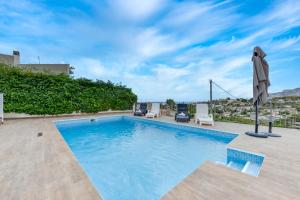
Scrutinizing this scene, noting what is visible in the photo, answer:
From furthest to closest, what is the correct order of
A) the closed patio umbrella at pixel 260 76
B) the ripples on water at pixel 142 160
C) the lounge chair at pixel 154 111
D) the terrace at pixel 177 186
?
the lounge chair at pixel 154 111, the closed patio umbrella at pixel 260 76, the ripples on water at pixel 142 160, the terrace at pixel 177 186

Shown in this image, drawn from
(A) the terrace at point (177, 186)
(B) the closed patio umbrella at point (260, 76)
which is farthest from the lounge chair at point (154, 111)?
(A) the terrace at point (177, 186)

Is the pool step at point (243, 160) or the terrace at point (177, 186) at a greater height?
the terrace at point (177, 186)

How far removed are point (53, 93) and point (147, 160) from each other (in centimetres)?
933

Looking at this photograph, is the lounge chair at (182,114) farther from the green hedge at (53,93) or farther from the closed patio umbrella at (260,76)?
the green hedge at (53,93)

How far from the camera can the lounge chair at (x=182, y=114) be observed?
8.53 metres

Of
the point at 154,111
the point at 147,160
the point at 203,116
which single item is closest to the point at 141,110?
the point at 154,111

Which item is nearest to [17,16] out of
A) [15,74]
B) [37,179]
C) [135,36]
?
[15,74]

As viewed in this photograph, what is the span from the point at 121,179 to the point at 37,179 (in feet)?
4.62

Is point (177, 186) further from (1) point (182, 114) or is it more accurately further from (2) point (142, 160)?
(1) point (182, 114)

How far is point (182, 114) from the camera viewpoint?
351 inches

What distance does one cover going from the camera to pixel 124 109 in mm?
14445

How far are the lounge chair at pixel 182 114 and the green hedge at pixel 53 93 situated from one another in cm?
640

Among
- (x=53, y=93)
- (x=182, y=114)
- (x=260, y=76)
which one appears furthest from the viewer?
(x=53, y=93)

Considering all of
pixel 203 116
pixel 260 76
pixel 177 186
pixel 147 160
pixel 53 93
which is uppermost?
pixel 260 76
